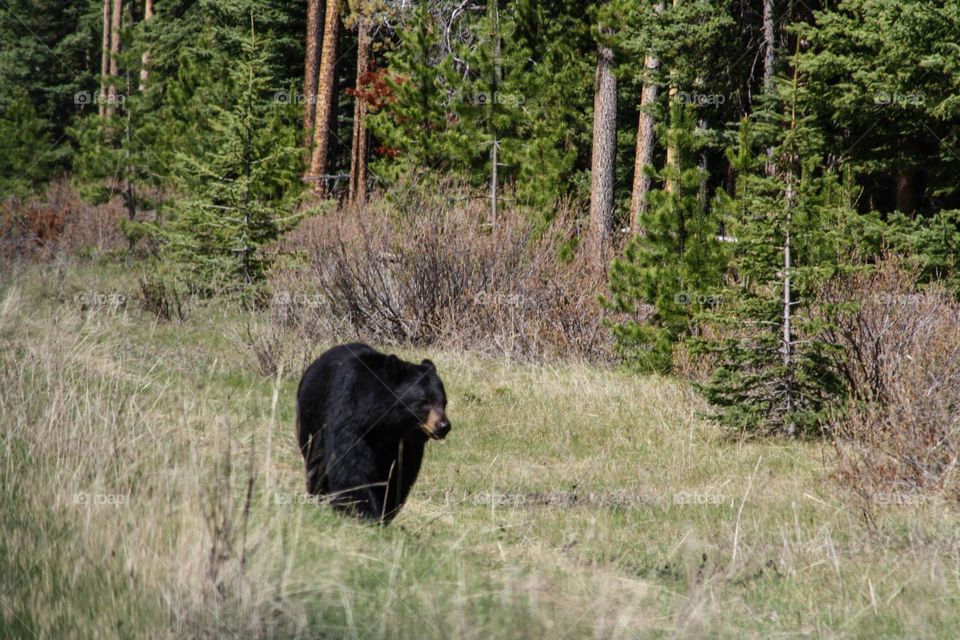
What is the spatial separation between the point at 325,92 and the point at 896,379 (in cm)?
2034

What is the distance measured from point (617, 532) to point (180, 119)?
2675cm

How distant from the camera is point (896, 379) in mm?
8266

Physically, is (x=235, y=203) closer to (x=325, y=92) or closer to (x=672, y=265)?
(x=672, y=265)

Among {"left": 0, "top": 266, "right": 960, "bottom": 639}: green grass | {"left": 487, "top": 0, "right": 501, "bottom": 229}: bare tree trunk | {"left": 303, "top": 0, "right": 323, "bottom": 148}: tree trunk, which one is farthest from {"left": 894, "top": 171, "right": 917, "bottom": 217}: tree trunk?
{"left": 303, "top": 0, "right": 323, "bottom": 148}: tree trunk

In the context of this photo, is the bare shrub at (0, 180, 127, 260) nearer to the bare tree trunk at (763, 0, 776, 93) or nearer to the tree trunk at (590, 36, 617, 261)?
the tree trunk at (590, 36, 617, 261)

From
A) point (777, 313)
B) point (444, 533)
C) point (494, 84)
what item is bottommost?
point (444, 533)

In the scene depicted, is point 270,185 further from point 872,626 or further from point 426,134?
point 872,626

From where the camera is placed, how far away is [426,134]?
773 inches

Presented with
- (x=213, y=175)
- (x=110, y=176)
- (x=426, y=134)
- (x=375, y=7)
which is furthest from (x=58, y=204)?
(x=213, y=175)

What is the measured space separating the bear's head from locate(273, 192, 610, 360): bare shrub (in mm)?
7289

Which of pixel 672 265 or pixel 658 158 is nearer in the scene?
pixel 672 265

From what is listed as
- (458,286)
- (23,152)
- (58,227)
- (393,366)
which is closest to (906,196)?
(458,286)

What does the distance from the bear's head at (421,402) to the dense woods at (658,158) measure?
4.37 metres

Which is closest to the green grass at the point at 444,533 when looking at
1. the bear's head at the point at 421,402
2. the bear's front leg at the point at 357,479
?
the bear's front leg at the point at 357,479
